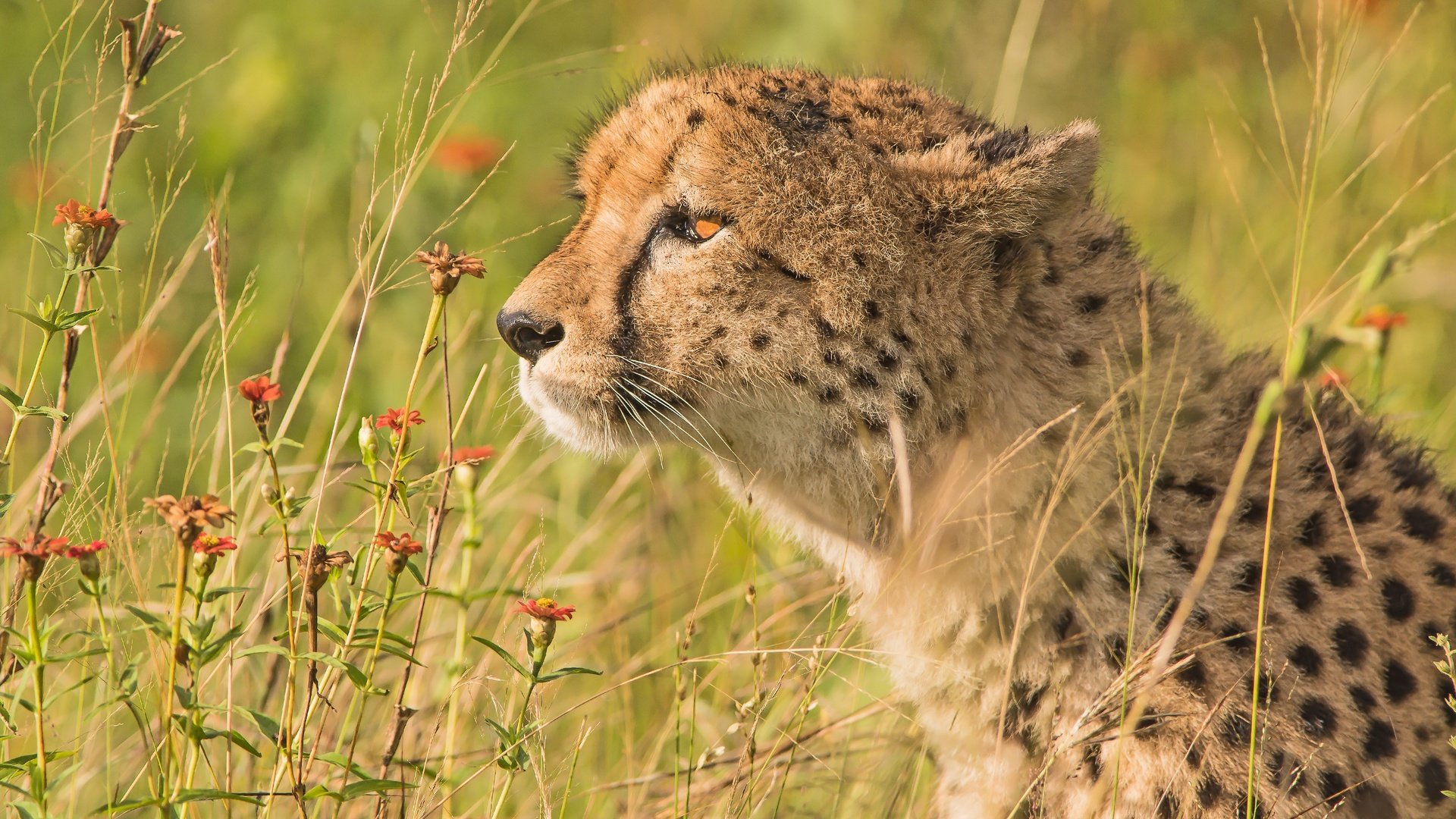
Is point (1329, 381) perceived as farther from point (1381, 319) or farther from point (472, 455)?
point (472, 455)

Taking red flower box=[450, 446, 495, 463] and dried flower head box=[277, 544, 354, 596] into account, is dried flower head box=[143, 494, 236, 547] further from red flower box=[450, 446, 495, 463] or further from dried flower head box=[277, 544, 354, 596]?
red flower box=[450, 446, 495, 463]

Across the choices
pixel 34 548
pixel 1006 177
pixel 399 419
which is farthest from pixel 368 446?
pixel 1006 177

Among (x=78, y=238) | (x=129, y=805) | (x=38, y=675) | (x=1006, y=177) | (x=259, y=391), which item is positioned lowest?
(x=129, y=805)

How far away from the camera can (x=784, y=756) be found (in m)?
3.40

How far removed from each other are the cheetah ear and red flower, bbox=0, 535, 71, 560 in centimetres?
171

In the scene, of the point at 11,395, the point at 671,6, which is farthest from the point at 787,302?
the point at 671,6

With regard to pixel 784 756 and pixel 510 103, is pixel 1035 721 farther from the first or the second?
pixel 510 103

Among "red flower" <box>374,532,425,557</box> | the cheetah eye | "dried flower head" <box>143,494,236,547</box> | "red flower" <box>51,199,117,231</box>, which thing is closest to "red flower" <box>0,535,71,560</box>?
"dried flower head" <box>143,494,236,547</box>

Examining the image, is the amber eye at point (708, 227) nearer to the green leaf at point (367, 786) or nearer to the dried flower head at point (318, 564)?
the dried flower head at point (318, 564)

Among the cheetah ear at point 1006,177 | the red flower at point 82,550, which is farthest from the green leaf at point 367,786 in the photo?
the cheetah ear at point 1006,177

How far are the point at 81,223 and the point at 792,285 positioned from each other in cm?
130

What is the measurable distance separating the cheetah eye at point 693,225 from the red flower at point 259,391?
1.09m

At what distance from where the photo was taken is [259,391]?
6.46 ft

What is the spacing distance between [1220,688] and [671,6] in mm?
5618
